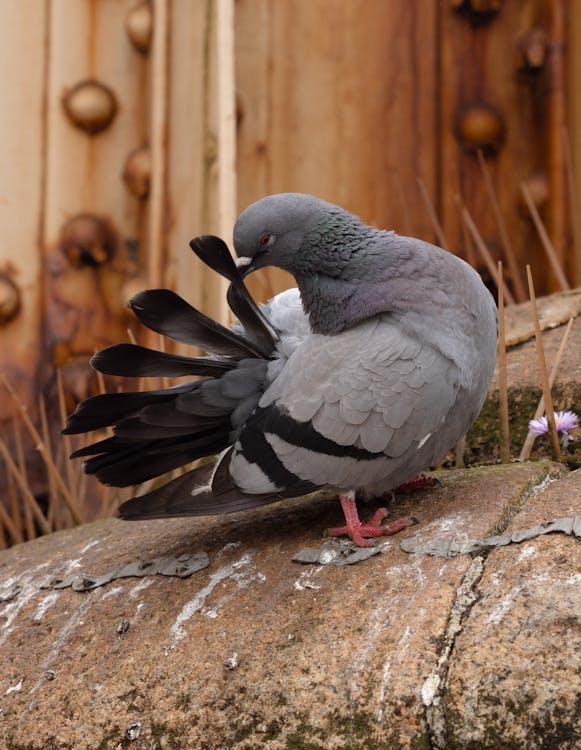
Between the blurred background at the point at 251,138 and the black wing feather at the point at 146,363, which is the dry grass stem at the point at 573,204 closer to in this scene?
the blurred background at the point at 251,138

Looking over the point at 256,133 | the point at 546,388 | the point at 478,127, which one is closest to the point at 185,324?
the point at 546,388

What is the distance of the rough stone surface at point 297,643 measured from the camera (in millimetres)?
2066

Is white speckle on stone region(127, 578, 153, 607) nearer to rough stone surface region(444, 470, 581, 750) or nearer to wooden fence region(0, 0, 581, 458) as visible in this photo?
rough stone surface region(444, 470, 581, 750)

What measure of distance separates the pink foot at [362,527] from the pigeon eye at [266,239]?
77 centimetres

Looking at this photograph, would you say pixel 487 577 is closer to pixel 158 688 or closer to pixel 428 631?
pixel 428 631

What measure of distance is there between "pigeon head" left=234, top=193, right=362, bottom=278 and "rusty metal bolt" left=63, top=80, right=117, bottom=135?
2.26 meters

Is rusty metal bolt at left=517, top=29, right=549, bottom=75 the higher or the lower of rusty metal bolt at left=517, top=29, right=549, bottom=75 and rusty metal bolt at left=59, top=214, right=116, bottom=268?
the higher

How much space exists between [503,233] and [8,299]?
2.40 meters

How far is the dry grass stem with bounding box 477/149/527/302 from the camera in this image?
4750mm

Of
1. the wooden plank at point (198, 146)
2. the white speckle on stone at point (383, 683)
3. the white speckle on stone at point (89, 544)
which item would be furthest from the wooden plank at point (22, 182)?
the white speckle on stone at point (383, 683)

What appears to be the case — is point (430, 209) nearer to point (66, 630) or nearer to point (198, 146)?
point (198, 146)

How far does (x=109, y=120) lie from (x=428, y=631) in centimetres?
348

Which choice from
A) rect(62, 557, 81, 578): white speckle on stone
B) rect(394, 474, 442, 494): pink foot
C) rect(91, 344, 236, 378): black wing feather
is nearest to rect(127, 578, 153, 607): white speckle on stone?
rect(62, 557, 81, 578): white speckle on stone

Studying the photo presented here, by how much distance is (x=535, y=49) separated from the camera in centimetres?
500
